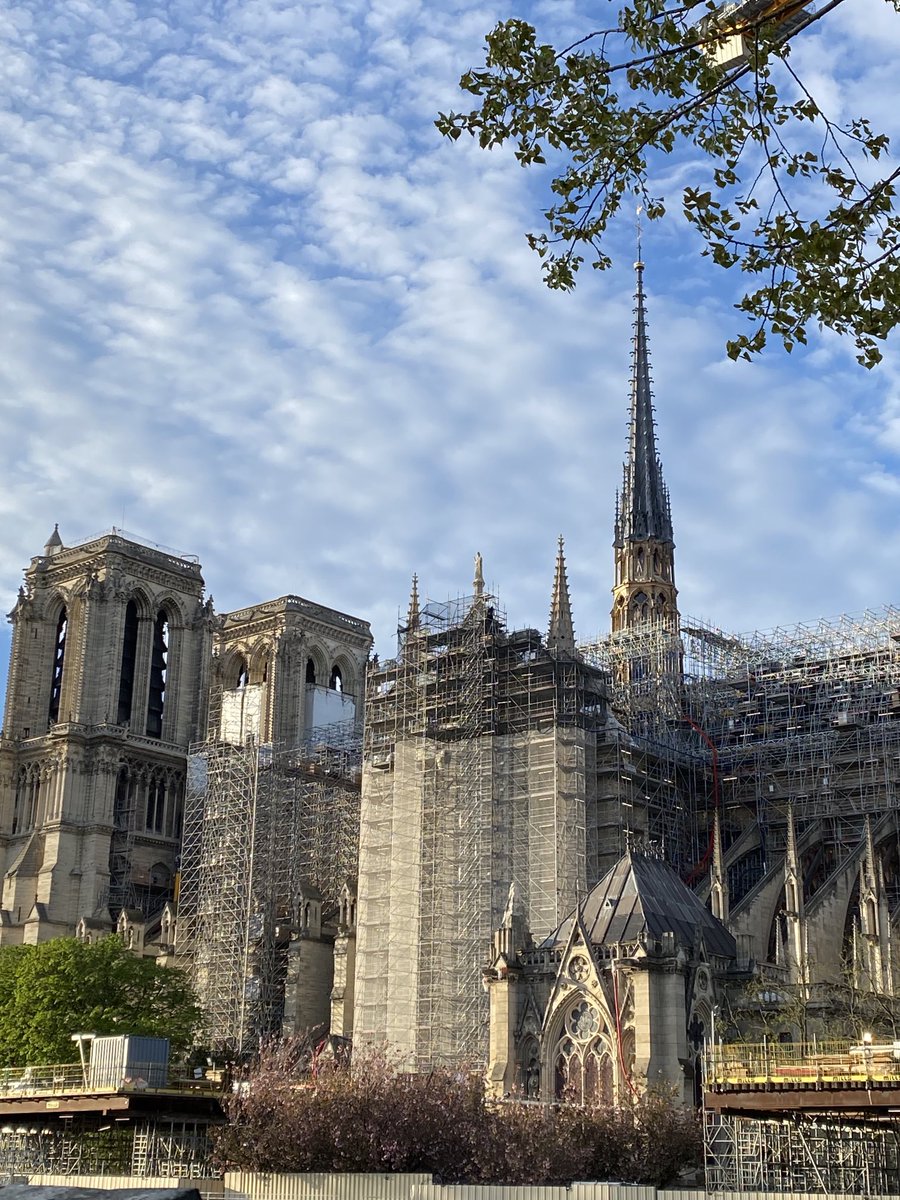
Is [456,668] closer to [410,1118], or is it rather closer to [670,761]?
[670,761]

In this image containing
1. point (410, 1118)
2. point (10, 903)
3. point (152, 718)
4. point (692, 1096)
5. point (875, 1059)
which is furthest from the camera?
point (152, 718)

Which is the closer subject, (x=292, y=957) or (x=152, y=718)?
(x=292, y=957)

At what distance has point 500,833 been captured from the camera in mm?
62812

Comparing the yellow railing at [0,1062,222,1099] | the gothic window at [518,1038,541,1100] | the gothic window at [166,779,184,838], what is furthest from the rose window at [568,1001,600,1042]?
the gothic window at [166,779,184,838]

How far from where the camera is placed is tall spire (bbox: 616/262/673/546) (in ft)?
319

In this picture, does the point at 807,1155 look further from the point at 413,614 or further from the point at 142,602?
the point at 142,602

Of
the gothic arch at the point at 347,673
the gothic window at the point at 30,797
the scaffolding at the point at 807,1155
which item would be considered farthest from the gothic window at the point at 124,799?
the scaffolding at the point at 807,1155

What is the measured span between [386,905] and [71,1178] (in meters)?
25.8

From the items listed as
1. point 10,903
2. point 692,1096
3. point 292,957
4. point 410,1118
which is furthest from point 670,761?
point 10,903

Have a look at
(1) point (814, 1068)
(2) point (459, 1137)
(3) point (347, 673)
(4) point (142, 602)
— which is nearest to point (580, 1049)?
(2) point (459, 1137)

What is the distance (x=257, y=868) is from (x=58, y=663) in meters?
27.9

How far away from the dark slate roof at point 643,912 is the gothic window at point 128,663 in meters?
54.7

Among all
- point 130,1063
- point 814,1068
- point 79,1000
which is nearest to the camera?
point 814,1068

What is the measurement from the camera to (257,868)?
80875 mm
